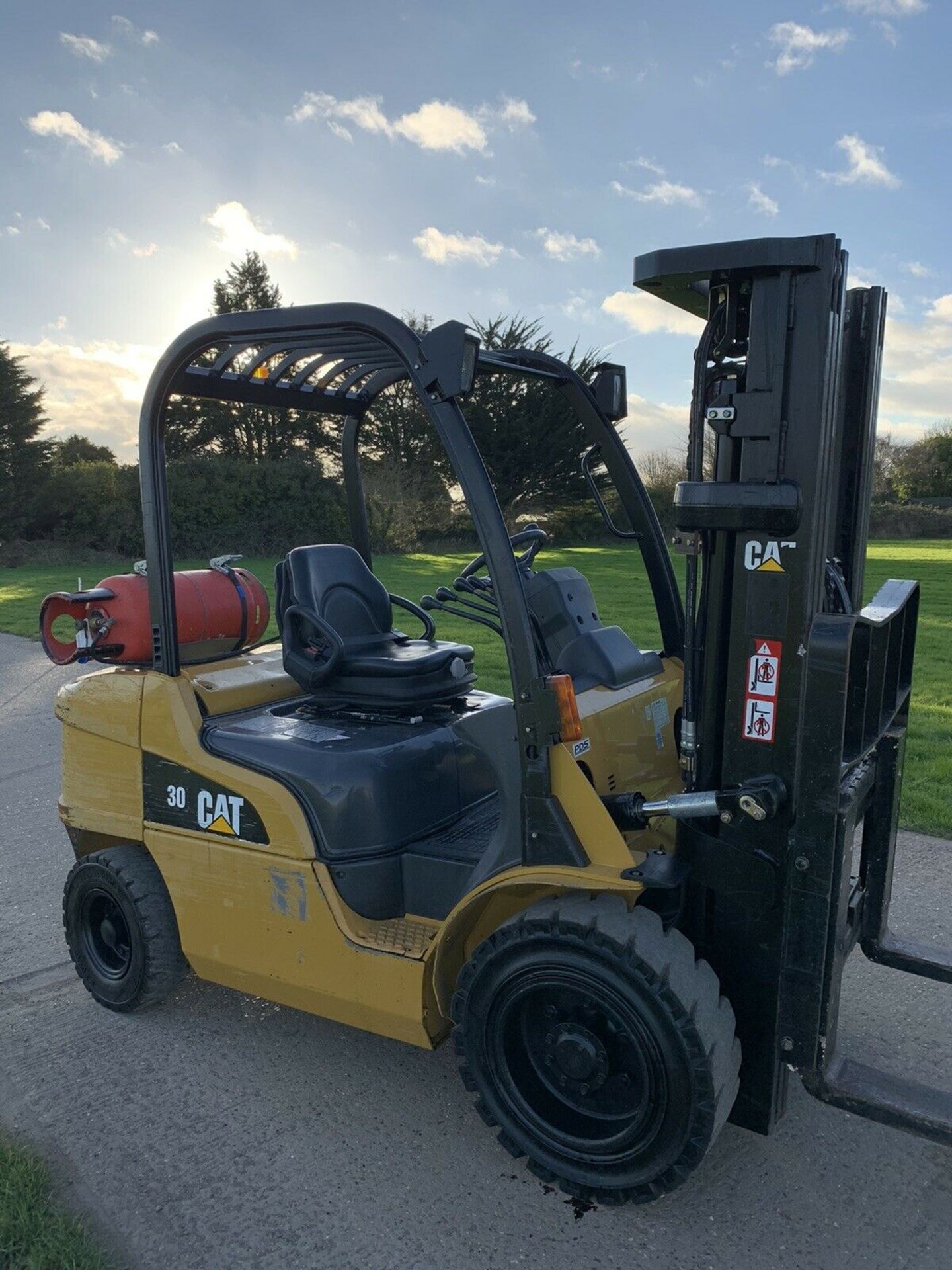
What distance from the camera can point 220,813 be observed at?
3467 mm

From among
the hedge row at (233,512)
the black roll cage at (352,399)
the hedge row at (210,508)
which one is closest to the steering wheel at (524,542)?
the black roll cage at (352,399)

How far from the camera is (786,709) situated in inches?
108

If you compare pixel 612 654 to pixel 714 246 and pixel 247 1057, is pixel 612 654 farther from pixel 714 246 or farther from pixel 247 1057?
pixel 247 1057

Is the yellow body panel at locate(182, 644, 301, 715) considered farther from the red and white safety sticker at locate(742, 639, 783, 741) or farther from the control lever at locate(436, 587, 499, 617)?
the red and white safety sticker at locate(742, 639, 783, 741)

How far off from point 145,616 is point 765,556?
229cm

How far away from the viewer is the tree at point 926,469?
43250mm

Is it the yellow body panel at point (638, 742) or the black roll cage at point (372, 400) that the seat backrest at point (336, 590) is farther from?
the yellow body panel at point (638, 742)

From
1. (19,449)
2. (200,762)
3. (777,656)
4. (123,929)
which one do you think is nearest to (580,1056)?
(777,656)

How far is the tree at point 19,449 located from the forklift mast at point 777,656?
1169 inches

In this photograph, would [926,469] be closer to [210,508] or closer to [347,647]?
[210,508]

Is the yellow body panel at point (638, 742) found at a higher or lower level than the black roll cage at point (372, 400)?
lower

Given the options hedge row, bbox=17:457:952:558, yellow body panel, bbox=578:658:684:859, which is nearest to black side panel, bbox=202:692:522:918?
yellow body panel, bbox=578:658:684:859

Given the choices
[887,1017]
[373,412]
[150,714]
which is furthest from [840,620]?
[373,412]

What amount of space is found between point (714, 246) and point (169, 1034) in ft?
10.8
